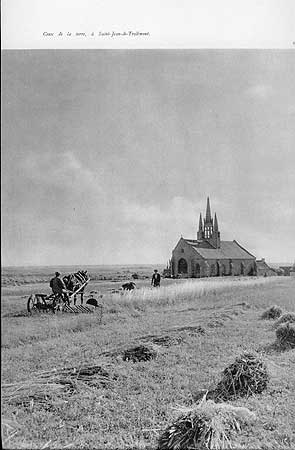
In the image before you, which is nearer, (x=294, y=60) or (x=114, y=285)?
(x=114, y=285)

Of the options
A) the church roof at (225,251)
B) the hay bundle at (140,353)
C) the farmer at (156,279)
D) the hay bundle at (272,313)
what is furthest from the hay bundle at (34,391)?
the hay bundle at (272,313)

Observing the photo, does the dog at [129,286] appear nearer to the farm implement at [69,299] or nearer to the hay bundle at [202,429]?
the farm implement at [69,299]

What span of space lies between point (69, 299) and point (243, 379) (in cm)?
86

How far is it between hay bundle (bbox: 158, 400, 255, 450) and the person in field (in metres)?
0.72

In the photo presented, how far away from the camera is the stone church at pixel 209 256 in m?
2.18

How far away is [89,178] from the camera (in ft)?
6.82

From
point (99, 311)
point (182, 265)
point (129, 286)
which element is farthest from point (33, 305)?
point (182, 265)

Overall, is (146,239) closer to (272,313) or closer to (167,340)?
(167,340)

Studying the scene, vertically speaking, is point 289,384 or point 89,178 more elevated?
point 89,178

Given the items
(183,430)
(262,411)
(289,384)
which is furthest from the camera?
(289,384)

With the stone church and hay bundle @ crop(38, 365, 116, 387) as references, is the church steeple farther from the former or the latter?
hay bundle @ crop(38, 365, 116, 387)
